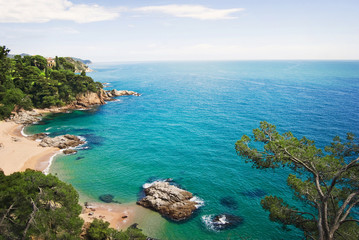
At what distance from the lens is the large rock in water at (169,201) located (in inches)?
1254

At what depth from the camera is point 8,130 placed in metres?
61.9

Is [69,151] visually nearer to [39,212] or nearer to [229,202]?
[39,212]

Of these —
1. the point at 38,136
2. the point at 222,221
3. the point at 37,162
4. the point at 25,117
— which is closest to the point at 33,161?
the point at 37,162

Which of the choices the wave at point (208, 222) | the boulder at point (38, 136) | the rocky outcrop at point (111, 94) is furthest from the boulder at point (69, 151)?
the rocky outcrop at point (111, 94)

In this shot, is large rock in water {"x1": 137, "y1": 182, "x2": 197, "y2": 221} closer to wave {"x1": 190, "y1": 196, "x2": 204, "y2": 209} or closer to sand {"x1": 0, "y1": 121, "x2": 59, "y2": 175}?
wave {"x1": 190, "y1": 196, "x2": 204, "y2": 209}

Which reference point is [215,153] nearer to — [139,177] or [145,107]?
[139,177]

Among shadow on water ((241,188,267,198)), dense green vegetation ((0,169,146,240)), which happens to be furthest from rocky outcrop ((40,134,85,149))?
shadow on water ((241,188,267,198))

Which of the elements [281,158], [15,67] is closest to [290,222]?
[281,158]

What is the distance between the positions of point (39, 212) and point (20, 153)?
37.6 meters

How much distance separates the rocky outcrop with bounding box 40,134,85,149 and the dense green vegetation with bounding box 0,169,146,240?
31.6 meters

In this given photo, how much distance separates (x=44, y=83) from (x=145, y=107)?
40709 millimetres

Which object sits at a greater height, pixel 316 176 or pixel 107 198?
pixel 316 176

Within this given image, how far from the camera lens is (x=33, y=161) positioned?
151 ft

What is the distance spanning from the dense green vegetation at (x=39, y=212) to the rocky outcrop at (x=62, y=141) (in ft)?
104
